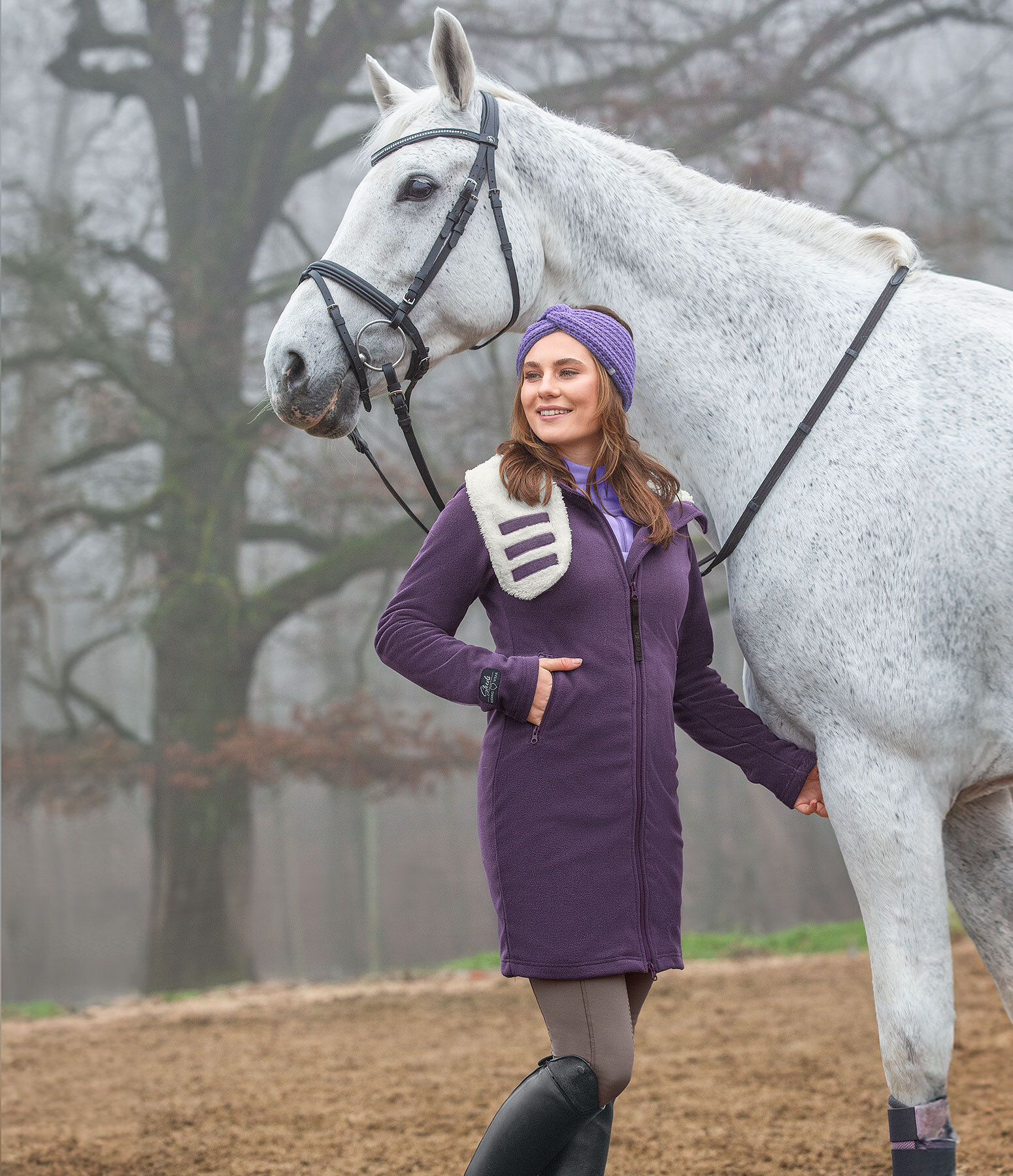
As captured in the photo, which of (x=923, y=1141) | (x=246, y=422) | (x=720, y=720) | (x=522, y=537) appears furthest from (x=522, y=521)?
(x=246, y=422)

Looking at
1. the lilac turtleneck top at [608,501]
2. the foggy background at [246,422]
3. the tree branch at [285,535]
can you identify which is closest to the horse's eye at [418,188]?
the lilac turtleneck top at [608,501]

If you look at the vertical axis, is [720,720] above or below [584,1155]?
above

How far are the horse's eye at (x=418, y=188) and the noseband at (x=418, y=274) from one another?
5 centimetres

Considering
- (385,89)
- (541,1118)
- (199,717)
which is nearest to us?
(541,1118)

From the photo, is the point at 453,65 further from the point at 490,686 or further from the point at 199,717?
the point at 199,717

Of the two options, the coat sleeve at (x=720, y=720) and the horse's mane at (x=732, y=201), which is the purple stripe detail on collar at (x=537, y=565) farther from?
the horse's mane at (x=732, y=201)

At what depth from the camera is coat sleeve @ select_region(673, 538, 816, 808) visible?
1.76 metres

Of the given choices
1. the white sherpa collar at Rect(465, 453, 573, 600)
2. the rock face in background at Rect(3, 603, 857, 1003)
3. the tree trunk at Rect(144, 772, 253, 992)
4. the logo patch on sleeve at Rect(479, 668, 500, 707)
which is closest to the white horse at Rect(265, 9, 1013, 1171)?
the white sherpa collar at Rect(465, 453, 573, 600)

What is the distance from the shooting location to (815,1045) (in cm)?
388

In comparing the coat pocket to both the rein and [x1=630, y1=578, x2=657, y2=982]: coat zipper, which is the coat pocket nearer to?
[x1=630, y1=578, x2=657, y2=982]: coat zipper

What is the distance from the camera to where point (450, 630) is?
5.42 feet

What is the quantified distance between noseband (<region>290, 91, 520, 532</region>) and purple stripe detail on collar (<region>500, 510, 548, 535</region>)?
9.8 inches

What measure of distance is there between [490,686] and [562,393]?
0.47 meters

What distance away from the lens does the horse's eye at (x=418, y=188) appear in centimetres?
183
